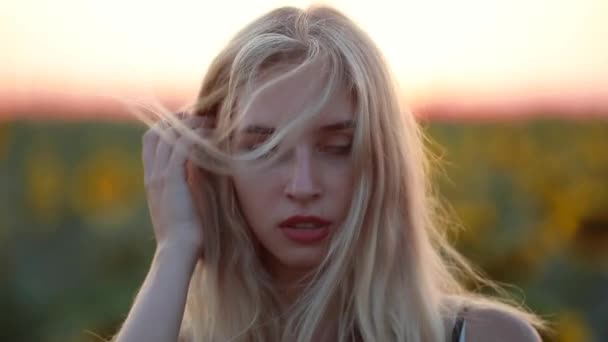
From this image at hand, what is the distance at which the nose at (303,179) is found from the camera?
7.98ft

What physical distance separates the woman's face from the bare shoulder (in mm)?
337

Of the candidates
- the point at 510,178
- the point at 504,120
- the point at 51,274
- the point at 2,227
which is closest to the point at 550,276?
the point at 510,178

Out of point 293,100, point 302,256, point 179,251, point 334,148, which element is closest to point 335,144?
point 334,148

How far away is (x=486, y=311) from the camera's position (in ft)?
8.41

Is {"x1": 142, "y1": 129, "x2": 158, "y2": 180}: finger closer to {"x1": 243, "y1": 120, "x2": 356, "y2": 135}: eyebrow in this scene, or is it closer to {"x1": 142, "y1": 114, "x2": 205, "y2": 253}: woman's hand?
{"x1": 142, "y1": 114, "x2": 205, "y2": 253}: woman's hand

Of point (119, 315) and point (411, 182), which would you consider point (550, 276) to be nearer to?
point (119, 315)

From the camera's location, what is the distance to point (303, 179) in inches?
96.0

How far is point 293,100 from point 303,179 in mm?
165

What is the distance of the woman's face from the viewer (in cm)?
245

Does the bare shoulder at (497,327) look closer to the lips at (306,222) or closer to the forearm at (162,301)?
the lips at (306,222)

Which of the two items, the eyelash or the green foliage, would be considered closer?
the eyelash

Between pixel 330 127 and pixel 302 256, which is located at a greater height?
pixel 330 127

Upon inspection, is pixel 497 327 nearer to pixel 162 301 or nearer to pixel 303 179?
pixel 303 179

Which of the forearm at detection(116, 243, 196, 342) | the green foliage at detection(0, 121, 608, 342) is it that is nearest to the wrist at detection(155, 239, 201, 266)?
the forearm at detection(116, 243, 196, 342)
